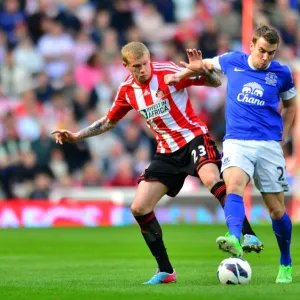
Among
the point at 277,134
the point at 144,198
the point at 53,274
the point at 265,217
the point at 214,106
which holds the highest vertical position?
the point at 277,134

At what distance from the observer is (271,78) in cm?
804

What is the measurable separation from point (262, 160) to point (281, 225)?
0.58m

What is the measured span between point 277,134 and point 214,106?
13485 millimetres

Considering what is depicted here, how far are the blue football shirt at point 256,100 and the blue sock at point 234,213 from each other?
57 centimetres

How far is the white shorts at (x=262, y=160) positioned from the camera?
7.95 m

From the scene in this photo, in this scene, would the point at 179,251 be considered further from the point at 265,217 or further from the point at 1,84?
the point at 1,84

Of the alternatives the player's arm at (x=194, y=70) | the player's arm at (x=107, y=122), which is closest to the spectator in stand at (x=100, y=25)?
the player's arm at (x=107, y=122)

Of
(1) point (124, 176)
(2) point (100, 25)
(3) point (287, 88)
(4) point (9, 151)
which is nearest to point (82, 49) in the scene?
(2) point (100, 25)

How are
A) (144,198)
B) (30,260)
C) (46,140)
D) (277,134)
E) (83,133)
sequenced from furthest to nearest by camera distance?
(46,140) < (30,260) < (83,133) < (144,198) < (277,134)

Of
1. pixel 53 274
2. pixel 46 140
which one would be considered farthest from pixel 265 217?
pixel 53 274

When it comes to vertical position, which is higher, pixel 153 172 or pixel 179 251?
pixel 153 172

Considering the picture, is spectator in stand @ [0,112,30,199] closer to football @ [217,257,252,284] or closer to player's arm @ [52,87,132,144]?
player's arm @ [52,87,132,144]

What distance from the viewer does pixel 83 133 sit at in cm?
949

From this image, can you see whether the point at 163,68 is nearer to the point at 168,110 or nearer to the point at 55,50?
the point at 168,110
